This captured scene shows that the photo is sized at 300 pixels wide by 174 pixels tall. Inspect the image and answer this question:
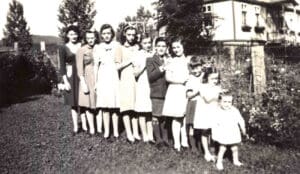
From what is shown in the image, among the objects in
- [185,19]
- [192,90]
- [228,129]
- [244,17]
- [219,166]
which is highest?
[244,17]

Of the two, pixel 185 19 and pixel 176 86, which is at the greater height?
pixel 185 19

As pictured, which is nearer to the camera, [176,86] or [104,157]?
[104,157]

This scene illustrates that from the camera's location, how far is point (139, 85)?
19.2 feet

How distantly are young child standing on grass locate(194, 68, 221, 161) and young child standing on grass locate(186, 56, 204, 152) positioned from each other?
0.12 m

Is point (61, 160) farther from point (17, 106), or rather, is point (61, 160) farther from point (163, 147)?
point (17, 106)

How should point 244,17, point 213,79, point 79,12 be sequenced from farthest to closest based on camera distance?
point 79,12, point 244,17, point 213,79

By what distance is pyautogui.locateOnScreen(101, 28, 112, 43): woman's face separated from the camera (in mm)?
5898

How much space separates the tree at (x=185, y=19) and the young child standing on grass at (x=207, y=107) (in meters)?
19.0

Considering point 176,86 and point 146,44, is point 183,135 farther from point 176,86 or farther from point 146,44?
point 146,44

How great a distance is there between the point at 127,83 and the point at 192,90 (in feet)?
3.36

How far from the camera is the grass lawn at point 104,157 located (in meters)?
4.88

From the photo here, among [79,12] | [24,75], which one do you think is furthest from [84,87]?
[79,12]

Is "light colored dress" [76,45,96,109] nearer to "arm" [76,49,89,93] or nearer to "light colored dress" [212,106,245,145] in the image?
"arm" [76,49,89,93]

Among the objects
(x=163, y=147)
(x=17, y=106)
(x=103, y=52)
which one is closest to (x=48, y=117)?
(x=17, y=106)
